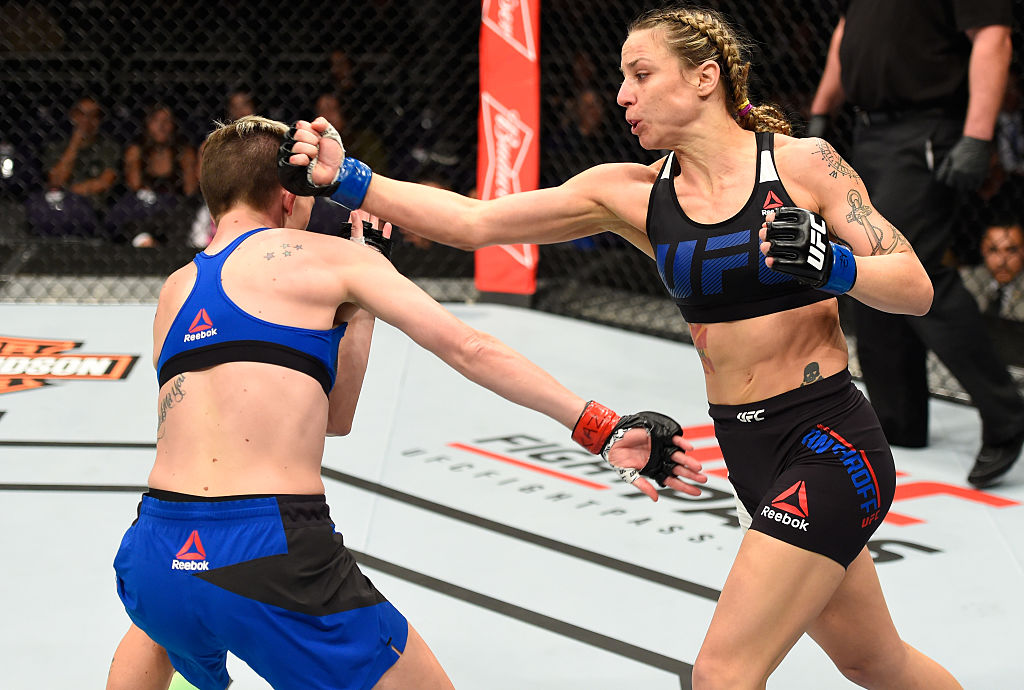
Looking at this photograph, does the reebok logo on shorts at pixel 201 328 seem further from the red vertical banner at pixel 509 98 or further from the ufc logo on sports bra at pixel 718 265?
the red vertical banner at pixel 509 98

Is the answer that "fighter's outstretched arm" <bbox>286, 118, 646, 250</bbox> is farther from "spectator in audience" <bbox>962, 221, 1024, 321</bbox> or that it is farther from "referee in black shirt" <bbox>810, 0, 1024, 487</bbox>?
"spectator in audience" <bbox>962, 221, 1024, 321</bbox>

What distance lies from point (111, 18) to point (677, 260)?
15.9 ft

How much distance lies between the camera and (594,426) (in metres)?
1.62

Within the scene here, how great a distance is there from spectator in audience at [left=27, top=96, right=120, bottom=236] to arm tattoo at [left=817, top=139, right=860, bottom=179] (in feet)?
15.2

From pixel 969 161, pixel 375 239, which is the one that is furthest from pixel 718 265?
pixel 969 161

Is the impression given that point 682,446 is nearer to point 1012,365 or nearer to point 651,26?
point 651,26

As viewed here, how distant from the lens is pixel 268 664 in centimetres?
146

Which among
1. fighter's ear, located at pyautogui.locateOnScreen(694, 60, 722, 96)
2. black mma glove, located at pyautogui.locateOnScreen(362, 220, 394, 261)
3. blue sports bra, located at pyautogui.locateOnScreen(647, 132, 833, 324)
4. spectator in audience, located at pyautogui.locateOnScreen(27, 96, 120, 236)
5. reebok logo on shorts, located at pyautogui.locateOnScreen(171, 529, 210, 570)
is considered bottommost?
spectator in audience, located at pyautogui.locateOnScreen(27, 96, 120, 236)

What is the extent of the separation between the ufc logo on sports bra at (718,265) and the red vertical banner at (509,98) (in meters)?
3.13

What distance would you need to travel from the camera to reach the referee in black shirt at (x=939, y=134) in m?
3.17

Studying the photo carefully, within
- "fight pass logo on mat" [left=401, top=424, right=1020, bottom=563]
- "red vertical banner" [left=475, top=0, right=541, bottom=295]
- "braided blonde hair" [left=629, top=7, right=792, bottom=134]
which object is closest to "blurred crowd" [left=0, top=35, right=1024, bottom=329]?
"red vertical banner" [left=475, top=0, right=541, bottom=295]

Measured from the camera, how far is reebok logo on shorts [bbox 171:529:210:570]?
4.73 feet

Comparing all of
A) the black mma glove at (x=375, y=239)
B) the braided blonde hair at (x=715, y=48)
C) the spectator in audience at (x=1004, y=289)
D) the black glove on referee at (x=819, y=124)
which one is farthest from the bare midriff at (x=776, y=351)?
the spectator in audience at (x=1004, y=289)

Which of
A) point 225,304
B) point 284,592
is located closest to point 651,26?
point 225,304
